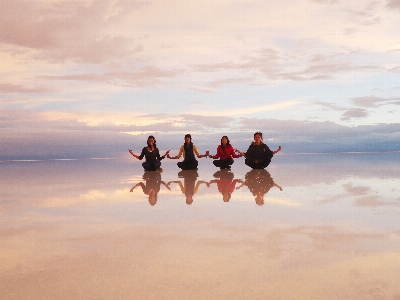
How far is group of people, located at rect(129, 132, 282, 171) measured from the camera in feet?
53.7

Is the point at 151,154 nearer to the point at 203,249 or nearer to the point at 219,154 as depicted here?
the point at 219,154

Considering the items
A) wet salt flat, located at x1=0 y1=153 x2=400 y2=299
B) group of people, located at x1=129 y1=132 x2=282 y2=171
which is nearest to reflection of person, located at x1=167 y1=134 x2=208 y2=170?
group of people, located at x1=129 y1=132 x2=282 y2=171

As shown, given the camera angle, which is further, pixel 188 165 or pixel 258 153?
pixel 188 165

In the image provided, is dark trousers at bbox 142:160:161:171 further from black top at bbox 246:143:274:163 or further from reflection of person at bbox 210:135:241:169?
black top at bbox 246:143:274:163

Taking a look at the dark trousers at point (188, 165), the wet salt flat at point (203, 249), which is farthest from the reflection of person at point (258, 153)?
the wet salt flat at point (203, 249)

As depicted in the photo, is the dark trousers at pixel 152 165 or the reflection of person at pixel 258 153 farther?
the dark trousers at pixel 152 165

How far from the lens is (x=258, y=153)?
16.4m

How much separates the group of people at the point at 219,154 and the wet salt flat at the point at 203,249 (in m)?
8.71

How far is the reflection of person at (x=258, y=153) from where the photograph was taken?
1632cm

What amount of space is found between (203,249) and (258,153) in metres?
12.6

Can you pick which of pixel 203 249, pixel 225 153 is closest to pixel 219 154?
pixel 225 153

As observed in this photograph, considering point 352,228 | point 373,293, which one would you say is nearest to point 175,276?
point 373,293

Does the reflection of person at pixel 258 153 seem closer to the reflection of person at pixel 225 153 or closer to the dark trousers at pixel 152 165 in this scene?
the reflection of person at pixel 225 153

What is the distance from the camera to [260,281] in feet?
10.4
